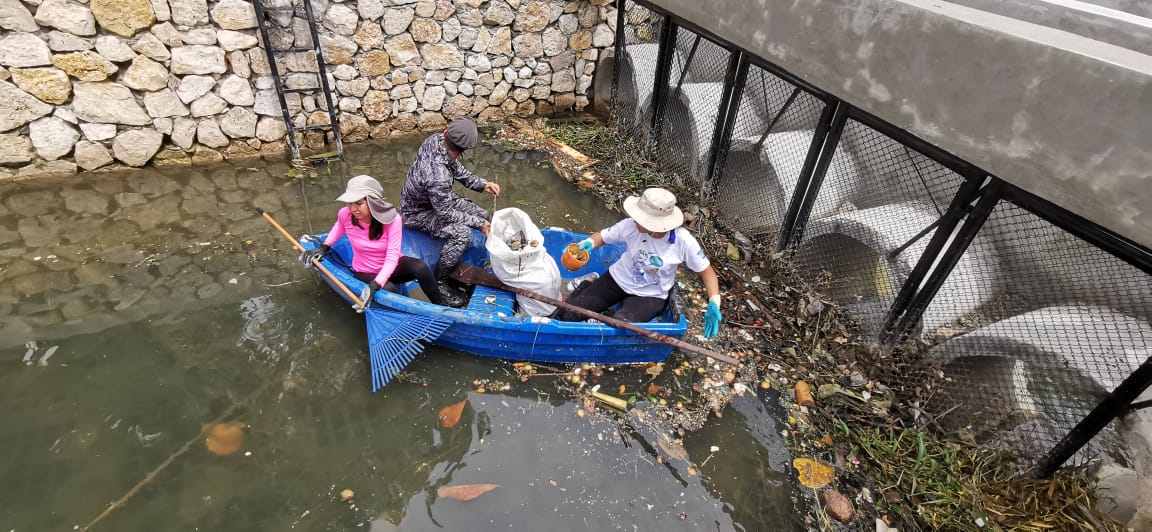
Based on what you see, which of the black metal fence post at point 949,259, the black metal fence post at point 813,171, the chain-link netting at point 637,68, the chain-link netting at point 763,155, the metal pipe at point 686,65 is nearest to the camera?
the black metal fence post at point 949,259

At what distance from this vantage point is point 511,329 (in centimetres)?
409

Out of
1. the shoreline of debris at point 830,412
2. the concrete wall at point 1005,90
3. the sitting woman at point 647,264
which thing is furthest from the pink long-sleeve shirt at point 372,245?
the concrete wall at point 1005,90

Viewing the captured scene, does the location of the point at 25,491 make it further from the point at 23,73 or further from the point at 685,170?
the point at 685,170

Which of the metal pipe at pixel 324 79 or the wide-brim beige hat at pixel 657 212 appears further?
the metal pipe at pixel 324 79

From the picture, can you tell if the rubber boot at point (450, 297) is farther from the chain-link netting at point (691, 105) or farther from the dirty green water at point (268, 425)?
the chain-link netting at point (691, 105)

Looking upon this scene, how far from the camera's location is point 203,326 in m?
4.56

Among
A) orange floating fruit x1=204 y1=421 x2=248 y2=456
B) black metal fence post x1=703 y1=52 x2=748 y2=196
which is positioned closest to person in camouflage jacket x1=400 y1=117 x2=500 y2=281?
orange floating fruit x1=204 y1=421 x2=248 y2=456

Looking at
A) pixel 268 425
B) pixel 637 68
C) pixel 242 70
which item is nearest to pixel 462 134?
pixel 268 425

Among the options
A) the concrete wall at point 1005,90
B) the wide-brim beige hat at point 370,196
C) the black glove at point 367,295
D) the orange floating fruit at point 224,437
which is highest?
the concrete wall at point 1005,90

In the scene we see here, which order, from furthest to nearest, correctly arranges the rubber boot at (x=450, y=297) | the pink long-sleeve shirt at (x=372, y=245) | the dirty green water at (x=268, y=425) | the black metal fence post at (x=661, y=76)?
the black metal fence post at (x=661, y=76) → the rubber boot at (x=450, y=297) → the pink long-sleeve shirt at (x=372, y=245) → the dirty green water at (x=268, y=425)

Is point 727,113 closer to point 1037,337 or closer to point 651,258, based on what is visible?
point 651,258

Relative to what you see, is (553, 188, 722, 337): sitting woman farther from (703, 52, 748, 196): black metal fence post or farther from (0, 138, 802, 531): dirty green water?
(703, 52, 748, 196): black metal fence post

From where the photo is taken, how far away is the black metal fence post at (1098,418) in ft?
9.62

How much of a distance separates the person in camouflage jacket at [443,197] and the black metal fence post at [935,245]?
11.6 feet
